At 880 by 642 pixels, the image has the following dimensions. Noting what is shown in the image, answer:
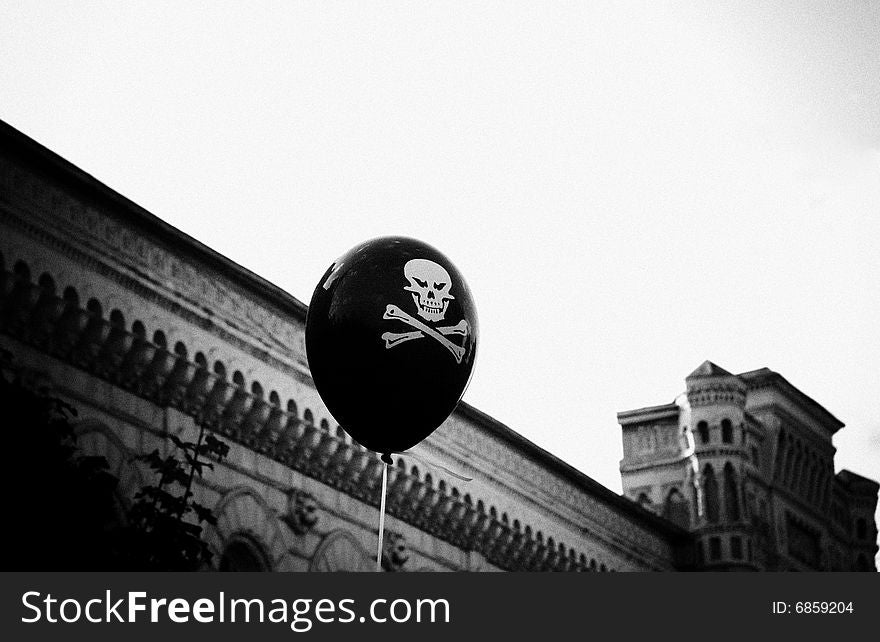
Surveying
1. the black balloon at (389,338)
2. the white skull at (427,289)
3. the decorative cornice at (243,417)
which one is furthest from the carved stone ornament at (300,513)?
the white skull at (427,289)

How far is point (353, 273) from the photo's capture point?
7832mm

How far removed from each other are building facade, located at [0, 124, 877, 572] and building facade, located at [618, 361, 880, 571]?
6090 mm

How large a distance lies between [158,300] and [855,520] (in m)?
24.7

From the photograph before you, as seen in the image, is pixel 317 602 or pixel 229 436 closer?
pixel 317 602

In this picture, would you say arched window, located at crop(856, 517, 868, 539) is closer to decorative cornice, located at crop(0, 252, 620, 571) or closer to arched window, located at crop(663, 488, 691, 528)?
arched window, located at crop(663, 488, 691, 528)

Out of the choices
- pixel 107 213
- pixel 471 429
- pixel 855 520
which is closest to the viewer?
pixel 107 213

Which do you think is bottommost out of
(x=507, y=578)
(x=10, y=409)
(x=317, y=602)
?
(x=317, y=602)

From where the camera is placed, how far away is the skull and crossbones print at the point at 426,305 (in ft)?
25.3

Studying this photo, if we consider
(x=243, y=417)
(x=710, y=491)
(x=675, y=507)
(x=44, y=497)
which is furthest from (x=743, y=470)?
(x=44, y=497)

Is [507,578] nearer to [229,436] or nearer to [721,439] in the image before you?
[229,436]

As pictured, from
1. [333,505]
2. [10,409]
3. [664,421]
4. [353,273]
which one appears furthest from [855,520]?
[353,273]

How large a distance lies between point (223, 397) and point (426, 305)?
935 centimetres

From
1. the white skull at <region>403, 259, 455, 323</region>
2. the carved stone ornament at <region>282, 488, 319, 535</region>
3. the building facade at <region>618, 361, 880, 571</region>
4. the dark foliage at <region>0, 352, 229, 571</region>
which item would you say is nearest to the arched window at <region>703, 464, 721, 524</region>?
the building facade at <region>618, 361, 880, 571</region>

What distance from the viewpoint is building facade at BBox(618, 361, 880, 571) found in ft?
93.4
